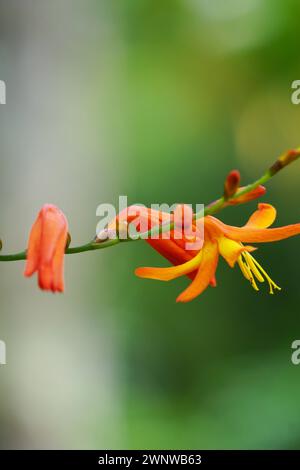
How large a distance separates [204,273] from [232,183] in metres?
0.13

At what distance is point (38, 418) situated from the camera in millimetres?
2164

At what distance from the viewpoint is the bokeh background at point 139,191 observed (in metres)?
2.15

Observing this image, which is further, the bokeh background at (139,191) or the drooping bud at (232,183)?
the bokeh background at (139,191)

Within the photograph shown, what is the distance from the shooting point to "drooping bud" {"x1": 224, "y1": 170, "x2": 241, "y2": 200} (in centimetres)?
45

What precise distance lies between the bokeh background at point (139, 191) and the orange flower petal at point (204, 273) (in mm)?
1297

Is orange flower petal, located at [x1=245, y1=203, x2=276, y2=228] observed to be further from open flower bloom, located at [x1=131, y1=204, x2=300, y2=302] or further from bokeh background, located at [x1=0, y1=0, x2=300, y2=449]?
bokeh background, located at [x1=0, y1=0, x2=300, y2=449]

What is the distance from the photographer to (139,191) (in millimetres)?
2707
